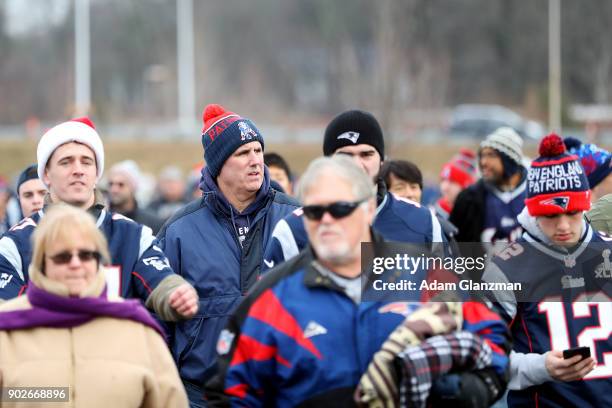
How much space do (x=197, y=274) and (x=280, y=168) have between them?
3185mm

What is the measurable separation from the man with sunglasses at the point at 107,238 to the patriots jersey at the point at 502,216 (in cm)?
507

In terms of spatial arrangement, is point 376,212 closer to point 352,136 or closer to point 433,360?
point 352,136

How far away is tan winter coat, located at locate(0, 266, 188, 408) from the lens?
193 inches

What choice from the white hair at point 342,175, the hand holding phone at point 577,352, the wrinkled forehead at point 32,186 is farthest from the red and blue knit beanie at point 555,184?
the wrinkled forehead at point 32,186

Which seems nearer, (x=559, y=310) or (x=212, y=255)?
(x=559, y=310)

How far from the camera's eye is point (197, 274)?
6871mm

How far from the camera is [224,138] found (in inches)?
288

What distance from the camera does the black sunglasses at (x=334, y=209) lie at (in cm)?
471

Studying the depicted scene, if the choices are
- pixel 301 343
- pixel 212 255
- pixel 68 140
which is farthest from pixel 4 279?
pixel 301 343

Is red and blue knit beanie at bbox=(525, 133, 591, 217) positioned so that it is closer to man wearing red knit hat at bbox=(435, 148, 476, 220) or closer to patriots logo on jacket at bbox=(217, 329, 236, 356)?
patriots logo on jacket at bbox=(217, 329, 236, 356)

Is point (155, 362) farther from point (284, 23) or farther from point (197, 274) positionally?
point (284, 23)

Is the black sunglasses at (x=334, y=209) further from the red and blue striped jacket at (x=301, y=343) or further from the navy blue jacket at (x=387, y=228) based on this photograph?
the navy blue jacket at (x=387, y=228)

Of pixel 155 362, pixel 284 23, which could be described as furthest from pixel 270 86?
pixel 155 362

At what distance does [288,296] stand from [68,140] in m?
2.28
